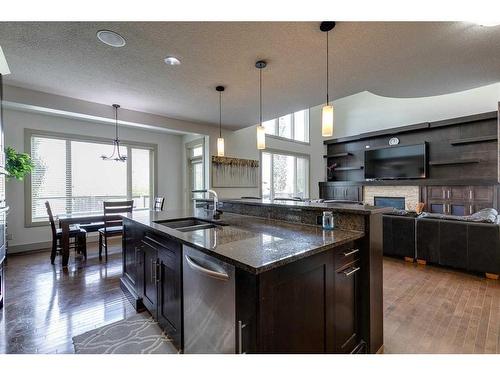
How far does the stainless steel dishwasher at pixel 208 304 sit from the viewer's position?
122 cm

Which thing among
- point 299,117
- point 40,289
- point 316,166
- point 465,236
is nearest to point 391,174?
point 316,166

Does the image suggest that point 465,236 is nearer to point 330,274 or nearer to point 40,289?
point 330,274

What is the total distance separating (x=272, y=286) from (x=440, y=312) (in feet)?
7.24

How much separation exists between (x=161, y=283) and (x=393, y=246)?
361 centimetres

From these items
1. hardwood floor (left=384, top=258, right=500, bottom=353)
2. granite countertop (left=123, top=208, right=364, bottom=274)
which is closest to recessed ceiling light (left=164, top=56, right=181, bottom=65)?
granite countertop (left=123, top=208, right=364, bottom=274)

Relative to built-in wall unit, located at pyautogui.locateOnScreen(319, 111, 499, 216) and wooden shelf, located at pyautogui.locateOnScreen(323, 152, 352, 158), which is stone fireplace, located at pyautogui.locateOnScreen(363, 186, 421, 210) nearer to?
built-in wall unit, located at pyautogui.locateOnScreen(319, 111, 499, 216)

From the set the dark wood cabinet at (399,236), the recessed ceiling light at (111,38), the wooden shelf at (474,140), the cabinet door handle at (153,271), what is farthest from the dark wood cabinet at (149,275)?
the wooden shelf at (474,140)

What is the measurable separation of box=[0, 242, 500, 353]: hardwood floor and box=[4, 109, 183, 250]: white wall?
1.10 metres

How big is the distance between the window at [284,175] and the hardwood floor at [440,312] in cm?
401

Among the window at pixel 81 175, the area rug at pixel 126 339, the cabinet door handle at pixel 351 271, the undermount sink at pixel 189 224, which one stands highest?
the window at pixel 81 175

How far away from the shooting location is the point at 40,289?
277 centimetres

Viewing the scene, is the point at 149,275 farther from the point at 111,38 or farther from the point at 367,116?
the point at 367,116

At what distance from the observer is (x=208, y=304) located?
1.37 m

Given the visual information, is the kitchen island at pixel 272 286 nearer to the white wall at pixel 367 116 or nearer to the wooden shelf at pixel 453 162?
the white wall at pixel 367 116
